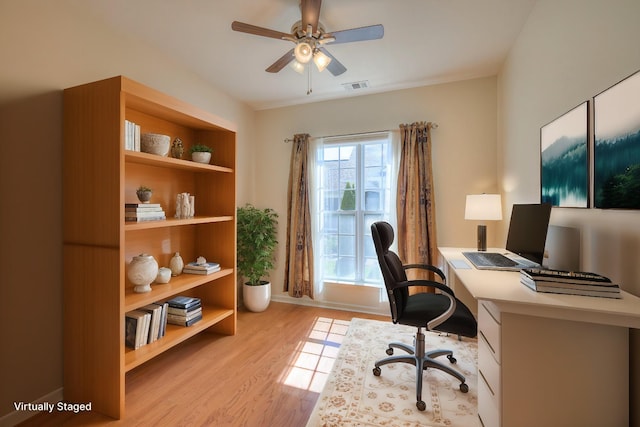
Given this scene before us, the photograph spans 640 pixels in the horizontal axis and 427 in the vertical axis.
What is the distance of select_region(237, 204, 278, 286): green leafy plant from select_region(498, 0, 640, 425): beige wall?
8.66 feet

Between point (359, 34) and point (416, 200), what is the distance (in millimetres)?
1840

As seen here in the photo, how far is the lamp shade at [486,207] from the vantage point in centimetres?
246

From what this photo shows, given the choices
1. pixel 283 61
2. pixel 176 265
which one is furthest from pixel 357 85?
pixel 176 265

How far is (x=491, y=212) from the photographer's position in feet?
8.09

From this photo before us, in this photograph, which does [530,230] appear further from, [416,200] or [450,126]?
[450,126]

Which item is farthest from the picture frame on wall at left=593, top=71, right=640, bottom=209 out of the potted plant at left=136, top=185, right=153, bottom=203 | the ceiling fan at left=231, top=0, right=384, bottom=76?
the potted plant at left=136, top=185, right=153, bottom=203

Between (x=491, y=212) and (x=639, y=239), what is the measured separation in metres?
1.36

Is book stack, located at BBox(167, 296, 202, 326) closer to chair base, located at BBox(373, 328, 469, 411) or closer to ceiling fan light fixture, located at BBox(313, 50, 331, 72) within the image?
chair base, located at BBox(373, 328, 469, 411)

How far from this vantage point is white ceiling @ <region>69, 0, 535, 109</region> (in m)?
1.95

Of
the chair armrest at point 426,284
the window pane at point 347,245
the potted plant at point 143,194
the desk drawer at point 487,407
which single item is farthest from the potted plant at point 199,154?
the desk drawer at point 487,407

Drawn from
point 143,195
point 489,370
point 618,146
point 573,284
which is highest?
point 618,146

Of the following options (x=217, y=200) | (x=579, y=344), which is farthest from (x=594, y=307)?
(x=217, y=200)

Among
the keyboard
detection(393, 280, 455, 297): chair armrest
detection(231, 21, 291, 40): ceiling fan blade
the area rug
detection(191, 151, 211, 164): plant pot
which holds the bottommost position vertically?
the area rug

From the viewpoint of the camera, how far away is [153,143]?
2.05 meters
